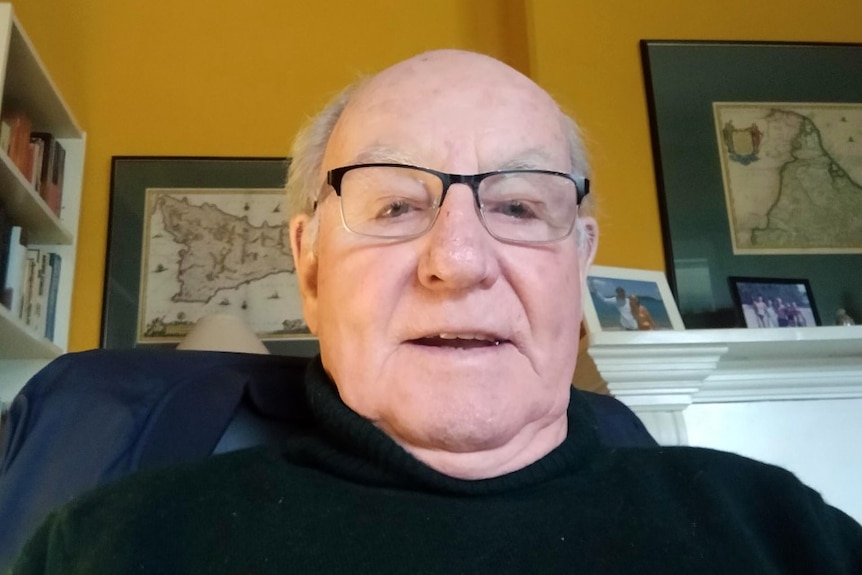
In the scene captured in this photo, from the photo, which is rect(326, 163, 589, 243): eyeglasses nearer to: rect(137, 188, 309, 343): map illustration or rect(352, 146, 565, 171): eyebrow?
rect(352, 146, 565, 171): eyebrow

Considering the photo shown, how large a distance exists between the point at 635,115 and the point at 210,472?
5.16 feet

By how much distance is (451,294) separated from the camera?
697mm

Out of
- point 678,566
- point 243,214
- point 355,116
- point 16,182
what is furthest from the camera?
point 243,214

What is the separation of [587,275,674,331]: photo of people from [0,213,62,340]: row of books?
1292mm

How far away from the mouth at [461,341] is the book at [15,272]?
1307mm

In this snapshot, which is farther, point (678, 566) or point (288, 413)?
point (288, 413)

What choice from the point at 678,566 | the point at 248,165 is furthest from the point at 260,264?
the point at 678,566

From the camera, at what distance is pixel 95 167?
6.80ft

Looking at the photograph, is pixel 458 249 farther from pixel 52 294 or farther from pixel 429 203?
pixel 52 294

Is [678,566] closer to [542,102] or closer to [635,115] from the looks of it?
[542,102]

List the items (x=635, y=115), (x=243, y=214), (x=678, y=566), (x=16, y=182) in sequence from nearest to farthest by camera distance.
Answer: (x=678, y=566)
(x=16, y=182)
(x=635, y=115)
(x=243, y=214)

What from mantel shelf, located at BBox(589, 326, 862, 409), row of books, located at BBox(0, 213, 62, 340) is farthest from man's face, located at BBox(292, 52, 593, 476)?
row of books, located at BBox(0, 213, 62, 340)

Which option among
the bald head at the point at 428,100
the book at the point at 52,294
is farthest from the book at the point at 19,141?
the bald head at the point at 428,100

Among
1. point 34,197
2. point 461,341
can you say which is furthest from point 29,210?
point 461,341
